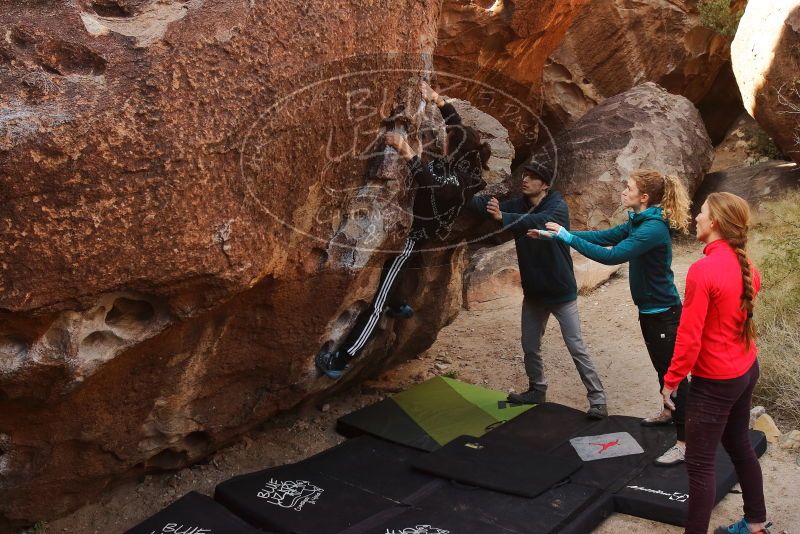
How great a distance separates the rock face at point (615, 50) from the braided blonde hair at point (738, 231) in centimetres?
755

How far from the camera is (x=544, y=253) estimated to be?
472 cm

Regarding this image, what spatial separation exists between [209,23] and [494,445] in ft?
8.35

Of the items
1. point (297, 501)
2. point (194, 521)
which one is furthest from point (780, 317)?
point (194, 521)

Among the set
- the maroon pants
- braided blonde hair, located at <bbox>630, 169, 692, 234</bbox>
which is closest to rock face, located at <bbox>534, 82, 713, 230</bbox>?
braided blonde hair, located at <bbox>630, 169, 692, 234</bbox>

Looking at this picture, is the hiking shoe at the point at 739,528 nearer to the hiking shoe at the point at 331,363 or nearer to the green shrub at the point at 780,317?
the green shrub at the point at 780,317

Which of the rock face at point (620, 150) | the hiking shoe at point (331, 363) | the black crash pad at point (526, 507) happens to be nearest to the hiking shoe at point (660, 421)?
the black crash pad at point (526, 507)

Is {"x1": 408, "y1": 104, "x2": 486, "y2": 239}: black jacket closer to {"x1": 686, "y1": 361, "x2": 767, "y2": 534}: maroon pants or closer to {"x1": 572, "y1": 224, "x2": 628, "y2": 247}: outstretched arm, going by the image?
{"x1": 572, "y1": 224, "x2": 628, "y2": 247}: outstretched arm

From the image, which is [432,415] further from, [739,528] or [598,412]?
[739,528]

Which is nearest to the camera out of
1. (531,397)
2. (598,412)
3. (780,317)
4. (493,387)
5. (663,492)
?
(663,492)

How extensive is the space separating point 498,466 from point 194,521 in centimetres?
147

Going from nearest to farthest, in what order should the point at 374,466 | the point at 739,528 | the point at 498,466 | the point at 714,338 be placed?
the point at 714,338, the point at 739,528, the point at 498,466, the point at 374,466

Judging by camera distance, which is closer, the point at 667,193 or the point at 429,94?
the point at 667,193

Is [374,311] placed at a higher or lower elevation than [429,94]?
lower

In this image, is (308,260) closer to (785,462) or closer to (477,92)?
(785,462)
